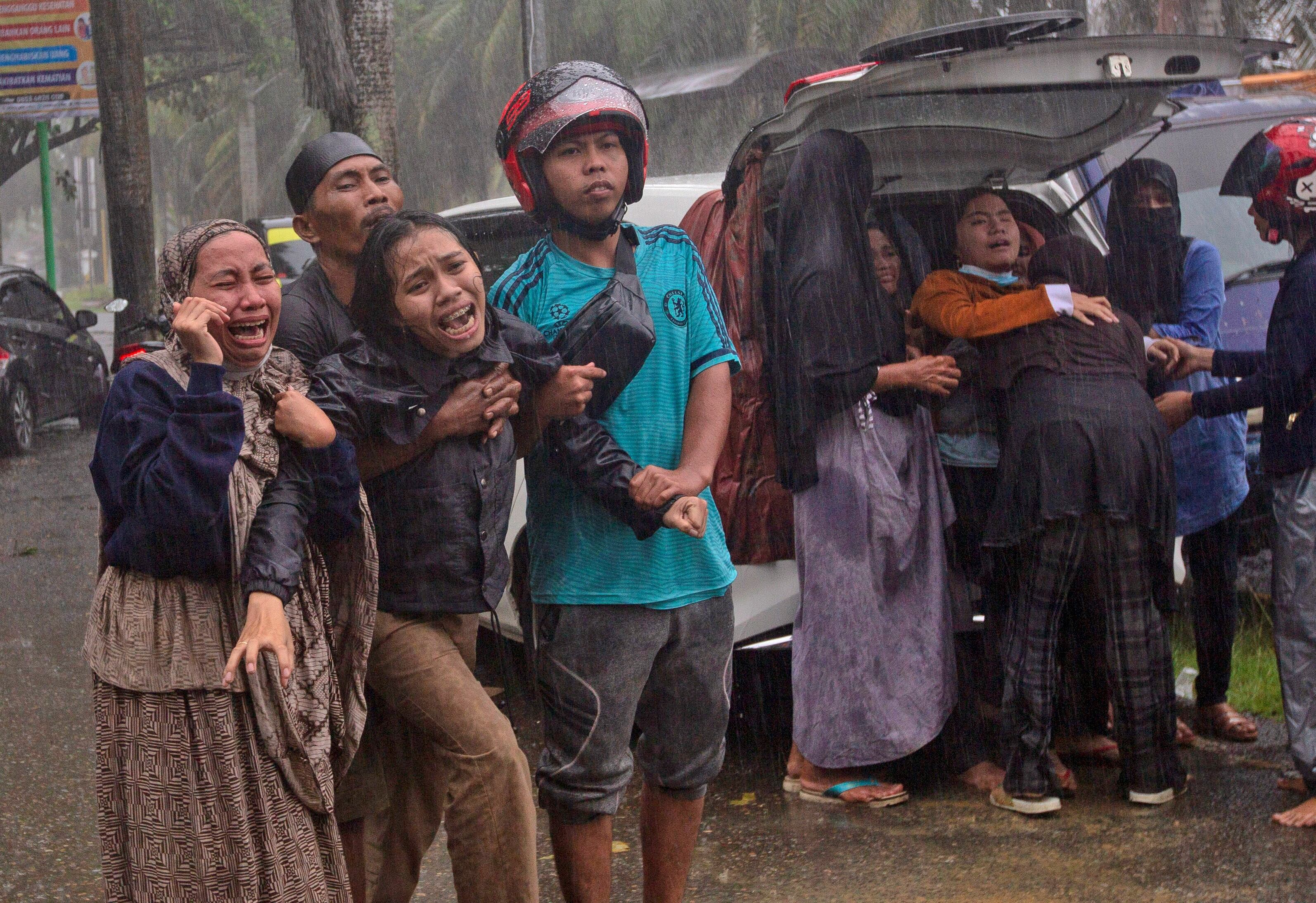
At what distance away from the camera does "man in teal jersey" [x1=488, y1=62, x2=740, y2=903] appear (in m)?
3.20

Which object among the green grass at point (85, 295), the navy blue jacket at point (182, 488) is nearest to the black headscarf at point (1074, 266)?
the navy blue jacket at point (182, 488)

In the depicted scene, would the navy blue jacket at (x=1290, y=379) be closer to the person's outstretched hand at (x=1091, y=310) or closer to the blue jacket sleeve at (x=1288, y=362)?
the blue jacket sleeve at (x=1288, y=362)

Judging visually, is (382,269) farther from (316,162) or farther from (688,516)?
(688,516)

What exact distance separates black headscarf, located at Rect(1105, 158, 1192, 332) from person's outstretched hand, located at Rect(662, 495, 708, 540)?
2577mm

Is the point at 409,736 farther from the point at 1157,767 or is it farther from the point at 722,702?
the point at 1157,767

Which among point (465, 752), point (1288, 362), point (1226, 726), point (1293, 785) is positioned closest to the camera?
point (465, 752)

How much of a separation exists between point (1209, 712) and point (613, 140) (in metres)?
3.18

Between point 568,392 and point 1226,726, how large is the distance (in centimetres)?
310

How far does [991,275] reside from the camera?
4.61 m

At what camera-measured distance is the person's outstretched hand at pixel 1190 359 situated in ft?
15.1

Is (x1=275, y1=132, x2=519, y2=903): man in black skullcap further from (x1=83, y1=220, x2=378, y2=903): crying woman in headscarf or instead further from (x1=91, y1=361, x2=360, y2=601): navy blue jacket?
(x1=91, y1=361, x2=360, y2=601): navy blue jacket

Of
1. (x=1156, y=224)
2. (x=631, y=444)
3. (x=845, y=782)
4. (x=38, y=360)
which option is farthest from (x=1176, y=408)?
(x=38, y=360)

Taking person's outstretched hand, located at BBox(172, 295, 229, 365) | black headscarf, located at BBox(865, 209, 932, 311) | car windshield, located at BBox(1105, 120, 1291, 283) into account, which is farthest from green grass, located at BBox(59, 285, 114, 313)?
person's outstretched hand, located at BBox(172, 295, 229, 365)

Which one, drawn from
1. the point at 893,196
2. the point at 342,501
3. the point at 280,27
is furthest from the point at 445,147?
the point at 342,501
